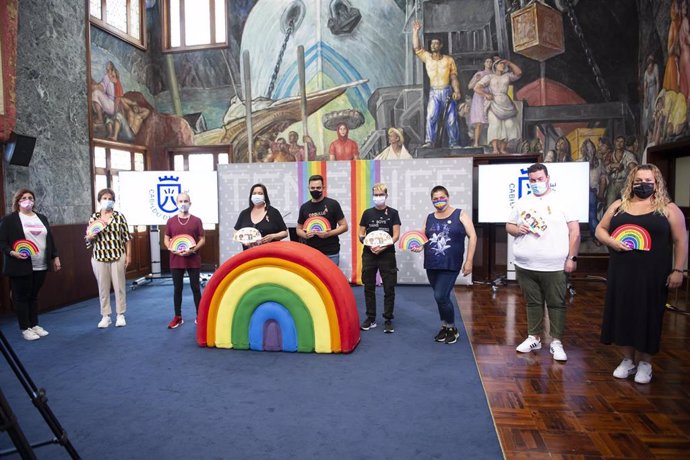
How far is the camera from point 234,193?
8.59m

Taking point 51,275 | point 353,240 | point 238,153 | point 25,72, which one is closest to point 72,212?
point 51,275

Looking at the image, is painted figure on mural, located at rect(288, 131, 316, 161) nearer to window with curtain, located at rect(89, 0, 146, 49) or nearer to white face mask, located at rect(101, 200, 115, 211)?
window with curtain, located at rect(89, 0, 146, 49)

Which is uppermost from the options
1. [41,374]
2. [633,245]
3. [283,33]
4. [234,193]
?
[283,33]

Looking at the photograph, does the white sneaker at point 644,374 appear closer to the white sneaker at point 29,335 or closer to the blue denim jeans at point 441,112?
the white sneaker at point 29,335

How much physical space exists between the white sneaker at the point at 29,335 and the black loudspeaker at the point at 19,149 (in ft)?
7.86

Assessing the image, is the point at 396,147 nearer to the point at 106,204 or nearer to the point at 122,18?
the point at 106,204

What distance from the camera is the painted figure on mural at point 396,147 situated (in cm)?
959

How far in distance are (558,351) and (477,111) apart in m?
6.03

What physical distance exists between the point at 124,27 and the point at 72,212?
4259 mm

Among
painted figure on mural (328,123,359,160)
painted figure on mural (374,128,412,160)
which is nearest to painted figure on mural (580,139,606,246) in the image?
painted figure on mural (374,128,412,160)

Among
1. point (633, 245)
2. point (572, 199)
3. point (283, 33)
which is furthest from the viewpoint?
point (283, 33)

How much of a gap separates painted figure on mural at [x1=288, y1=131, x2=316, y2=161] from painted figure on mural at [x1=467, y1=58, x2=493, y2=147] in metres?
3.22

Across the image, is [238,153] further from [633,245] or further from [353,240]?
[633,245]

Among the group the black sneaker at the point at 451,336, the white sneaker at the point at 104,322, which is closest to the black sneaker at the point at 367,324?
the black sneaker at the point at 451,336
